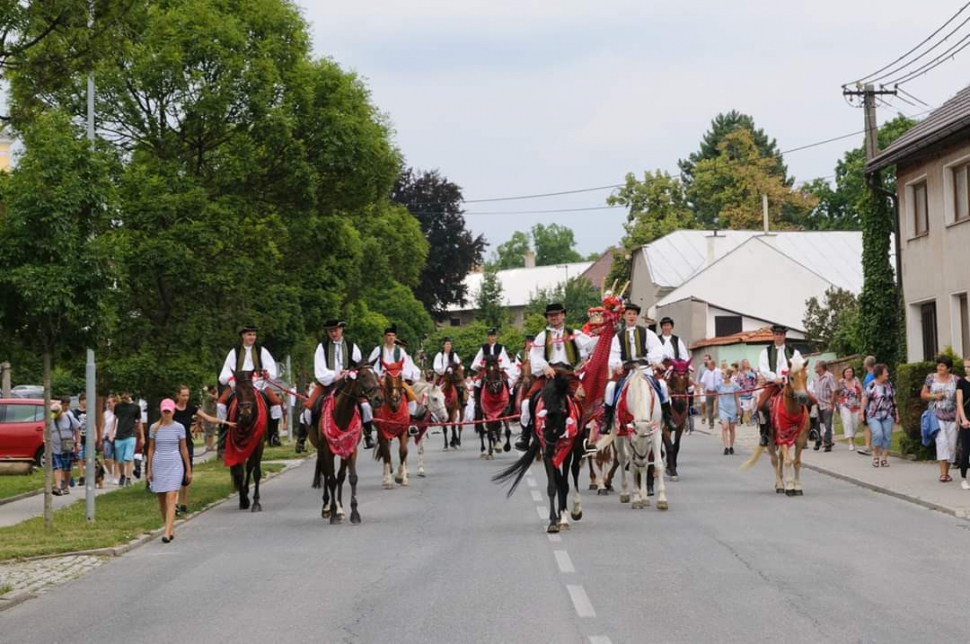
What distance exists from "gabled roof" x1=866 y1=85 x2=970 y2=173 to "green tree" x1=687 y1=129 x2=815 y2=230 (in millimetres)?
56656

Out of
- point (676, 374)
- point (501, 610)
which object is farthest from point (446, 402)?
point (501, 610)

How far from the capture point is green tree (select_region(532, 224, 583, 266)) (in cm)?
15650

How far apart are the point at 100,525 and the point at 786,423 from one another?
32.1 feet

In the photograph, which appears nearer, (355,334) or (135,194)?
(135,194)

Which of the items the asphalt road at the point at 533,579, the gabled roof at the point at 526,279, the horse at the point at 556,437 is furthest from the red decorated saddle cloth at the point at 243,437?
the gabled roof at the point at 526,279

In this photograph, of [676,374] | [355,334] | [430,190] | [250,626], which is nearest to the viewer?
[250,626]

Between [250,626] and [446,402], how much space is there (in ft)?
72.0

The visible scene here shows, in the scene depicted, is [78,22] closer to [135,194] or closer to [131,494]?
[135,194]

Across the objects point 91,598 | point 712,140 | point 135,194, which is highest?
point 712,140

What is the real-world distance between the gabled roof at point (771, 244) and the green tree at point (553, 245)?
78398mm

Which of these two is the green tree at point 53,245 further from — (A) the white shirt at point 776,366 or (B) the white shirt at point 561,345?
(A) the white shirt at point 776,366

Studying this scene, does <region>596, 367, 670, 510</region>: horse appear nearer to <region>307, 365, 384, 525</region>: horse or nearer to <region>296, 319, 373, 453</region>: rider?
<region>307, 365, 384, 525</region>: horse

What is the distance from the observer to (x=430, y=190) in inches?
2672

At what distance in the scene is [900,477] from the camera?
72.1 ft
